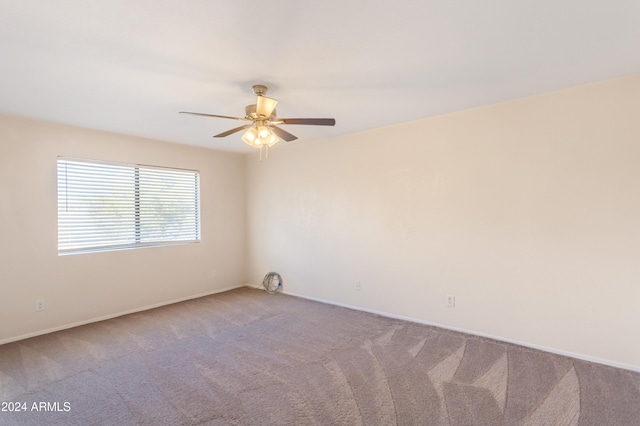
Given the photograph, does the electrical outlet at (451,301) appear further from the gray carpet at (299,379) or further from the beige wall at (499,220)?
the gray carpet at (299,379)

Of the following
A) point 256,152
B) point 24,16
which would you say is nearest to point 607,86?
point 24,16

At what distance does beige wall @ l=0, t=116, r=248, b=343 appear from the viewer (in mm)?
3385

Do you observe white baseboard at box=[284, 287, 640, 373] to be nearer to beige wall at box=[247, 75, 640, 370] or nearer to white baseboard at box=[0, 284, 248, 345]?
beige wall at box=[247, 75, 640, 370]

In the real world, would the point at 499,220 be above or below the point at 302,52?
below

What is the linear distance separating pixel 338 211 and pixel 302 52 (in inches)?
104

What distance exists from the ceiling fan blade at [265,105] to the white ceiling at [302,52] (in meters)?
0.19

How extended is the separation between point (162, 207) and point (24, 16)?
3266 millimetres

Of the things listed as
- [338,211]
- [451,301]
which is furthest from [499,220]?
[338,211]

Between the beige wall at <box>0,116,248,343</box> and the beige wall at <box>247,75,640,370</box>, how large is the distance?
1.77 m

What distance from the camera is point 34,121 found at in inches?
138

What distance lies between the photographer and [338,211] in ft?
14.9

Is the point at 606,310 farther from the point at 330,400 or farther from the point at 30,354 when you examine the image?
the point at 30,354

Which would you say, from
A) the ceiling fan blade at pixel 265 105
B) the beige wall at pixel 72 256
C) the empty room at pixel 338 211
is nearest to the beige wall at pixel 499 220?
the empty room at pixel 338 211

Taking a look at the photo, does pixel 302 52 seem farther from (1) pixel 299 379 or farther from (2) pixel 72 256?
(2) pixel 72 256
